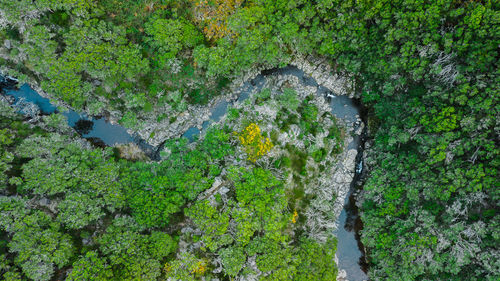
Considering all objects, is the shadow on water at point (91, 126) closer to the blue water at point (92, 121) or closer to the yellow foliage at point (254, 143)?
the blue water at point (92, 121)

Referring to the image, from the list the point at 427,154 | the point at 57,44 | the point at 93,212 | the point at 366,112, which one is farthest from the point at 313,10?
the point at 93,212

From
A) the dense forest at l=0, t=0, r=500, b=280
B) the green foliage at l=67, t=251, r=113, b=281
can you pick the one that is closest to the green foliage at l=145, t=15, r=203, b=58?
the dense forest at l=0, t=0, r=500, b=280

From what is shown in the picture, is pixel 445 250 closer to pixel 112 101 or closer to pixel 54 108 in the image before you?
pixel 112 101

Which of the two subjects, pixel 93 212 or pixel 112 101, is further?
pixel 112 101

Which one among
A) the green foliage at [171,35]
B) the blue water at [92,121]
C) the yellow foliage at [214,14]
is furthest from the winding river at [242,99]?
the green foliage at [171,35]

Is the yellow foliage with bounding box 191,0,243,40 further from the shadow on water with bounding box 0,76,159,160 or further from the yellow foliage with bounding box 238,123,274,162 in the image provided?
the shadow on water with bounding box 0,76,159,160

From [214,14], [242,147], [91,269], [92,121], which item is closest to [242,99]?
[242,147]

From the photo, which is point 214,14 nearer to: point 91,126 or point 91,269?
point 91,126
